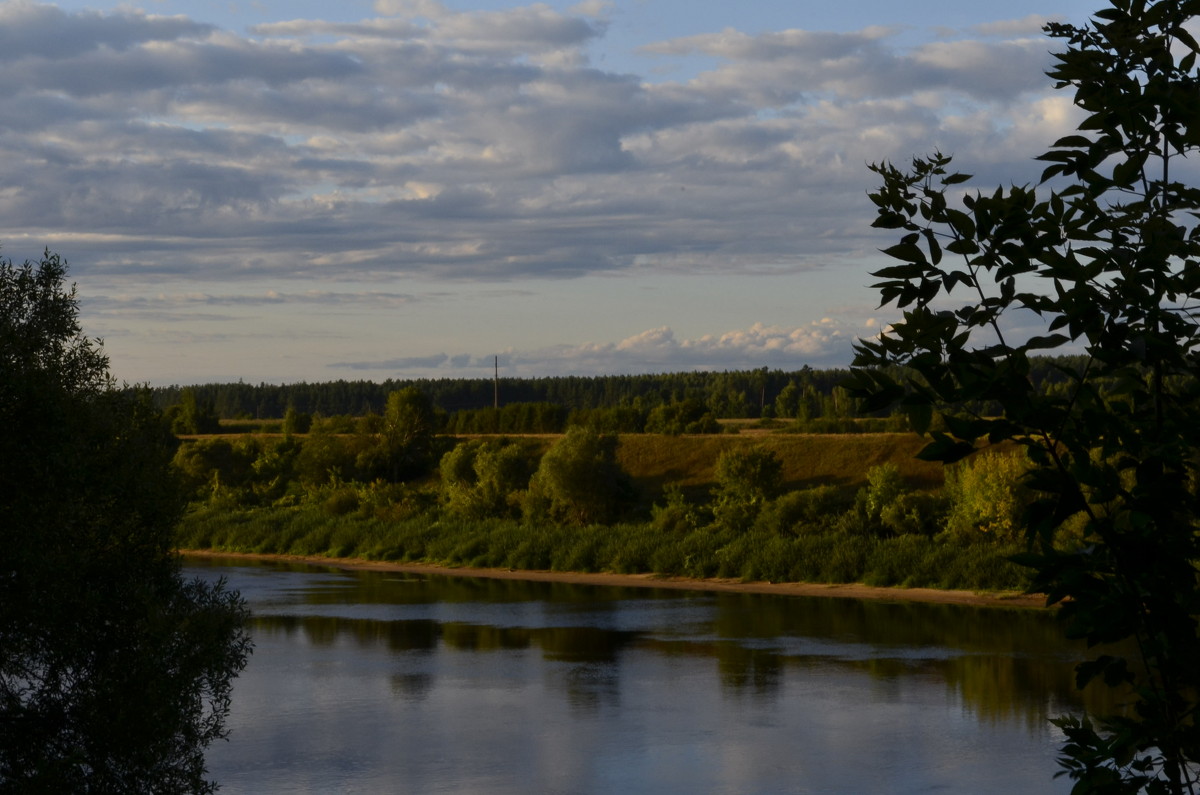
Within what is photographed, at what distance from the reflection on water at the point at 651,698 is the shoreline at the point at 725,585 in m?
0.92

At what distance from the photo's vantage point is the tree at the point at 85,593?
1224cm

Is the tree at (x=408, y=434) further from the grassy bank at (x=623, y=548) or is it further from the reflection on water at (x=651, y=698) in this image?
the reflection on water at (x=651, y=698)

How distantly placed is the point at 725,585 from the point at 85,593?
2773cm

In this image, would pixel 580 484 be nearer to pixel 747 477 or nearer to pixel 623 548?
pixel 623 548

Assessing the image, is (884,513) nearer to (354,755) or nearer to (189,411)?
(354,755)

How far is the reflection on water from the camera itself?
16.7 meters

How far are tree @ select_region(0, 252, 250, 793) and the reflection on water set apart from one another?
144 inches

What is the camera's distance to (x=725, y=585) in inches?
1534

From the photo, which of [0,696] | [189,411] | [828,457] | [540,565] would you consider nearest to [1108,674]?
[0,696]

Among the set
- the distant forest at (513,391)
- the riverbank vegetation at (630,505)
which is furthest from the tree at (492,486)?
the distant forest at (513,391)

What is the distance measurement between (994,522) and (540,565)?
51.5 ft

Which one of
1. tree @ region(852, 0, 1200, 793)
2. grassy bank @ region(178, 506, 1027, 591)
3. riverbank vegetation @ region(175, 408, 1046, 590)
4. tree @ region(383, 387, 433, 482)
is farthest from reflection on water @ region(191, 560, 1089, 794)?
tree @ region(383, 387, 433, 482)

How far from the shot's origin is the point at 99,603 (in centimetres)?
1320

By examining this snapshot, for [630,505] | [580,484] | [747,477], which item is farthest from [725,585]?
[630,505]
